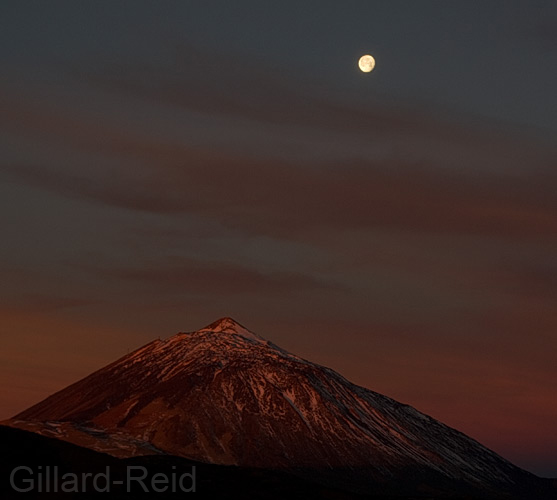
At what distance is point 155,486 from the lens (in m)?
195

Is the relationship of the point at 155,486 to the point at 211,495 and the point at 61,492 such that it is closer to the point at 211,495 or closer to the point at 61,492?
the point at 211,495

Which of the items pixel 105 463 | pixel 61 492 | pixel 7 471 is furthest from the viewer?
pixel 105 463

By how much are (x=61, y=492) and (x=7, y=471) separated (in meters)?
18.3

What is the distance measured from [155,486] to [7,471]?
28.8 m

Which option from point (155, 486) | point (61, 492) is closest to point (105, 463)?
point (155, 486)

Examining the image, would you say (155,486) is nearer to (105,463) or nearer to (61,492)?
(105,463)

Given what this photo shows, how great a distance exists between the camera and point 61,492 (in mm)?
173000

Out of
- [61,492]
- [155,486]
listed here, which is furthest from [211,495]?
[61,492]

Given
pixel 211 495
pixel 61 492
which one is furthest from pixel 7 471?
pixel 211 495

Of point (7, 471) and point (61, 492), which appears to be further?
point (7, 471)

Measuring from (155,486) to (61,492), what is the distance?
85.7 feet

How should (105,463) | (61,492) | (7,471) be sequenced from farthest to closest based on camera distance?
1. (105,463)
2. (7,471)
3. (61,492)

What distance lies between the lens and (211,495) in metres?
197

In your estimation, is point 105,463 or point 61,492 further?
point 105,463
